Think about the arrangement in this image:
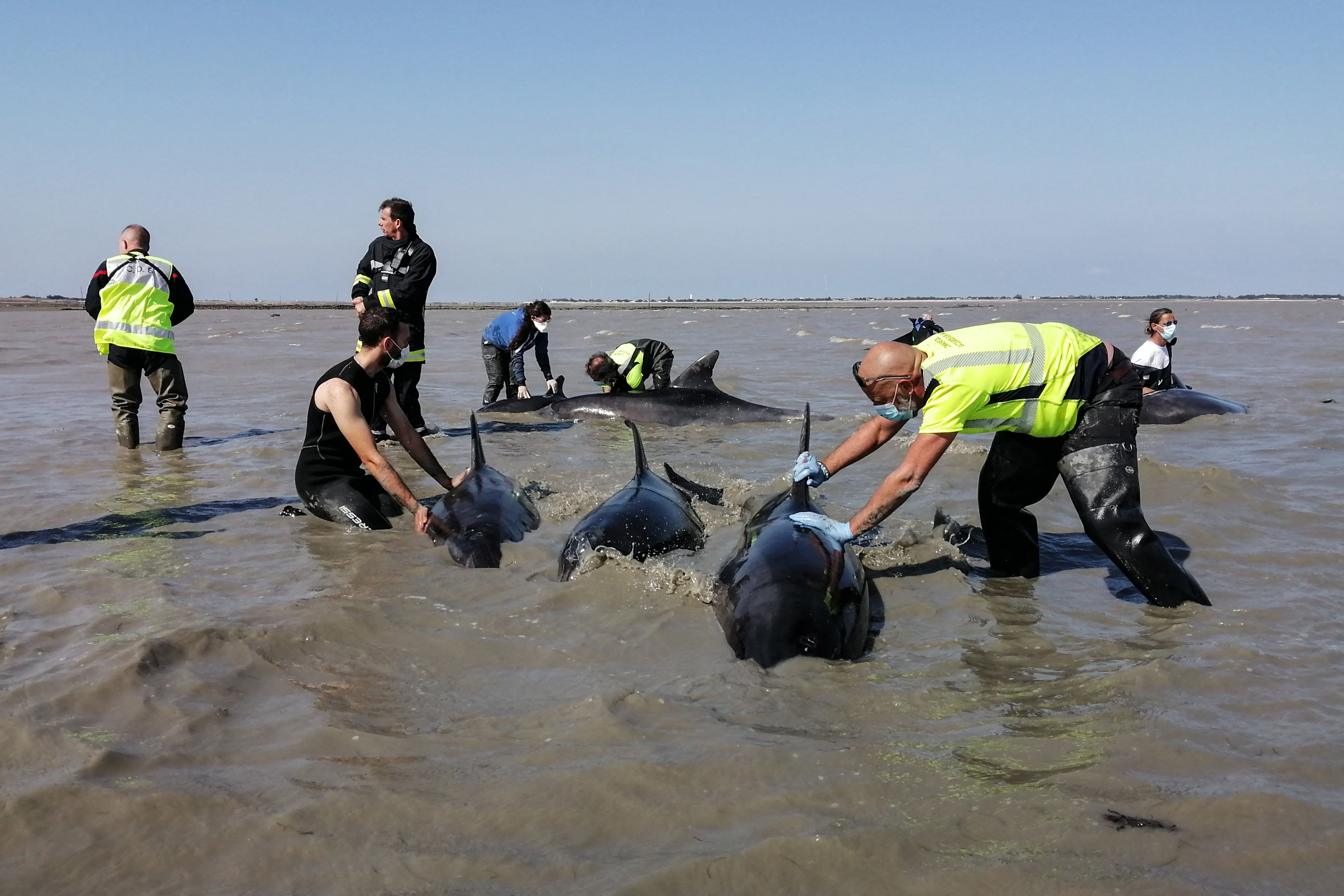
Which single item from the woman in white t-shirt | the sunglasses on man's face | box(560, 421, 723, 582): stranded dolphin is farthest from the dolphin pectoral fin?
the woman in white t-shirt

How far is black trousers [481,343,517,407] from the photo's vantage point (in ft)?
50.0

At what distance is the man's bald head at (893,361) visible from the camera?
5371 mm

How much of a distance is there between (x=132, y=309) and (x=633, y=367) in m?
6.56

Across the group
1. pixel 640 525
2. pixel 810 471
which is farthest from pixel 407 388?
pixel 810 471

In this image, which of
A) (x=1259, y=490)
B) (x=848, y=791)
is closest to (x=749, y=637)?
(x=848, y=791)

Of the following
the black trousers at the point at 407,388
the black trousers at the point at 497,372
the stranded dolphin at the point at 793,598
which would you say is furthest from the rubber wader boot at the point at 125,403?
the stranded dolphin at the point at 793,598

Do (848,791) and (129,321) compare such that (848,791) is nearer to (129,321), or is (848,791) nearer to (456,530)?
(456,530)

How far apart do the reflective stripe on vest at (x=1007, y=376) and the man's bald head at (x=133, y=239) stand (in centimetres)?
828

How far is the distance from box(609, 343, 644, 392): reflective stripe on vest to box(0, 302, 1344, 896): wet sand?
20.4 feet

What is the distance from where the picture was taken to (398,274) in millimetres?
10688

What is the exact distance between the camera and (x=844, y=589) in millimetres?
5207

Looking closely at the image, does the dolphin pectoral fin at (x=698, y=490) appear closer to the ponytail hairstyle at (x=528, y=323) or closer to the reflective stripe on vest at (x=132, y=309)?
the reflective stripe on vest at (x=132, y=309)

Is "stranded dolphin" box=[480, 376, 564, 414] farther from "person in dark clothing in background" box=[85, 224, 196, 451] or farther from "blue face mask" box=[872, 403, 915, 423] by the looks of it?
"blue face mask" box=[872, 403, 915, 423]

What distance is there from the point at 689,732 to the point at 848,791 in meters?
0.70
